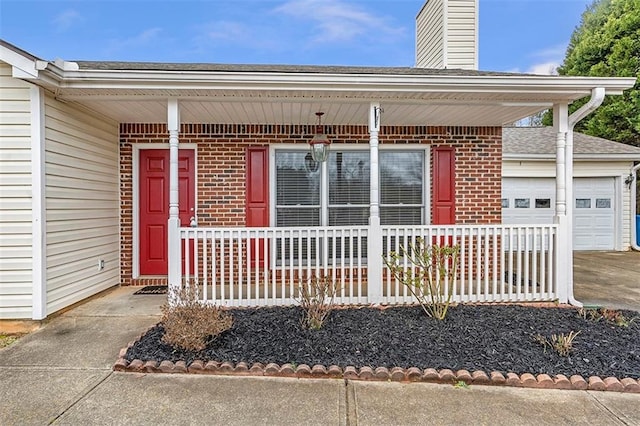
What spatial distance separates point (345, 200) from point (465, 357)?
3.23 m

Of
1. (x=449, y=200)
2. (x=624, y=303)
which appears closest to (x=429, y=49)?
(x=449, y=200)

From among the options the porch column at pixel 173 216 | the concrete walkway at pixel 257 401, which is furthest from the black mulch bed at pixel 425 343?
the porch column at pixel 173 216

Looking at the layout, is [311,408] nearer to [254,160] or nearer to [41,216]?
[41,216]

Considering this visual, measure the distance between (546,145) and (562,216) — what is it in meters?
5.98

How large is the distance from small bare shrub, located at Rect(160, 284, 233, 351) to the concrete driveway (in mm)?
4305

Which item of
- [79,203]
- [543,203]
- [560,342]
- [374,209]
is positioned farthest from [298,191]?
[543,203]

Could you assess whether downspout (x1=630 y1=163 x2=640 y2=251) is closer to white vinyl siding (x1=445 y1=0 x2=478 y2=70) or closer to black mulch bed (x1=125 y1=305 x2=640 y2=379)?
white vinyl siding (x1=445 y1=0 x2=478 y2=70)

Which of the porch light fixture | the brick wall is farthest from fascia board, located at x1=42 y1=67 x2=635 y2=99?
the brick wall

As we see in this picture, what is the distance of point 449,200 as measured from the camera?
591 cm

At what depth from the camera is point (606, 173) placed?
9.38 metres

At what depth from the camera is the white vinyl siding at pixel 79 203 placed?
409 centimetres

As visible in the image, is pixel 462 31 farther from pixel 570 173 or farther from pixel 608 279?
pixel 608 279

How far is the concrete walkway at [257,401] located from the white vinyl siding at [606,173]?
292 inches

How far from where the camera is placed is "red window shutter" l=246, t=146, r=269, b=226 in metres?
5.73
